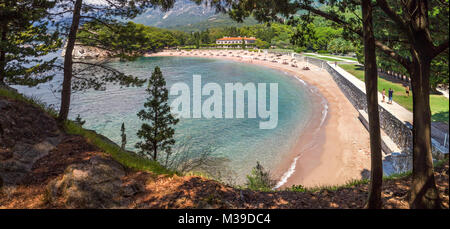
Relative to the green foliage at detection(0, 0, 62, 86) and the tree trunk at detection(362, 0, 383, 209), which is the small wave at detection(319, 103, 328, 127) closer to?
the tree trunk at detection(362, 0, 383, 209)

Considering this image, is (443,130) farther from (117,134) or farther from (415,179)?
(117,134)

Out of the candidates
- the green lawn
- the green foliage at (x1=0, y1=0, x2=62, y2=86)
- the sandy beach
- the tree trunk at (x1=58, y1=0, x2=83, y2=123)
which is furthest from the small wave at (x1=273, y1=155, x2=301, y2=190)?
the green foliage at (x1=0, y1=0, x2=62, y2=86)

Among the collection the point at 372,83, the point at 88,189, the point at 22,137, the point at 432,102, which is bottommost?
the point at 432,102

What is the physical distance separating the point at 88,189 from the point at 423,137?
667 centimetres

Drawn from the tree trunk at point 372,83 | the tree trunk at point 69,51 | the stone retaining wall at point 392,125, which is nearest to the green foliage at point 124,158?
the tree trunk at point 69,51

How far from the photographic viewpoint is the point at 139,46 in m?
10.1

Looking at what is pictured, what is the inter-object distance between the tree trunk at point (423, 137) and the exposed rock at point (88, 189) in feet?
19.1

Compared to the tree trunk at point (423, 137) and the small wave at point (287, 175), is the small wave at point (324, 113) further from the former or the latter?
the tree trunk at point (423, 137)

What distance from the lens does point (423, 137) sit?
441 cm

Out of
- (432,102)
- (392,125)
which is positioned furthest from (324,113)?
(392,125)

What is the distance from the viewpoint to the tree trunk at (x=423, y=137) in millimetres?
4367

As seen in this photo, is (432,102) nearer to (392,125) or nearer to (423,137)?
(392,125)

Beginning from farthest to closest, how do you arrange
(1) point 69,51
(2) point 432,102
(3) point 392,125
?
(2) point 432,102 → (3) point 392,125 → (1) point 69,51

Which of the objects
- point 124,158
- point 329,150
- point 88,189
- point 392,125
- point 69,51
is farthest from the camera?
point 329,150
